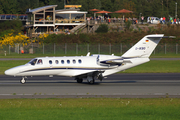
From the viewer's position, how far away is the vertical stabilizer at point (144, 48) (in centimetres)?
2645

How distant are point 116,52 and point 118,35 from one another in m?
10.7

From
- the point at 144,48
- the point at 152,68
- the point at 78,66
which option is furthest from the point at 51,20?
the point at 78,66

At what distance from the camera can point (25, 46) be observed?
6981cm

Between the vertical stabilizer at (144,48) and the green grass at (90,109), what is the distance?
31.1 ft

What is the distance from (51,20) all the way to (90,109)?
218 feet

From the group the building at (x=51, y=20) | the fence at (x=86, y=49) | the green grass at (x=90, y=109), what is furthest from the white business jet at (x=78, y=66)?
the building at (x=51, y=20)

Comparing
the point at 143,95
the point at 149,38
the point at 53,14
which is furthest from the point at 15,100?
the point at 53,14

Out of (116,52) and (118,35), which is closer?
(116,52)

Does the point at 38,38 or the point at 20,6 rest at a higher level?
the point at 20,6

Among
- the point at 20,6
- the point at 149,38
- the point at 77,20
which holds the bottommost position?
the point at 149,38

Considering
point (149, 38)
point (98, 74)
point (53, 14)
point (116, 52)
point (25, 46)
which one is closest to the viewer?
point (98, 74)

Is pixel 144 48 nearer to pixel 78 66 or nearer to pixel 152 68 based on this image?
pixel 78 66

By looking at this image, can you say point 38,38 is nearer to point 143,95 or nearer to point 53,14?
point 53,14

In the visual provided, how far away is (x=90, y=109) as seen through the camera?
14.5 m
